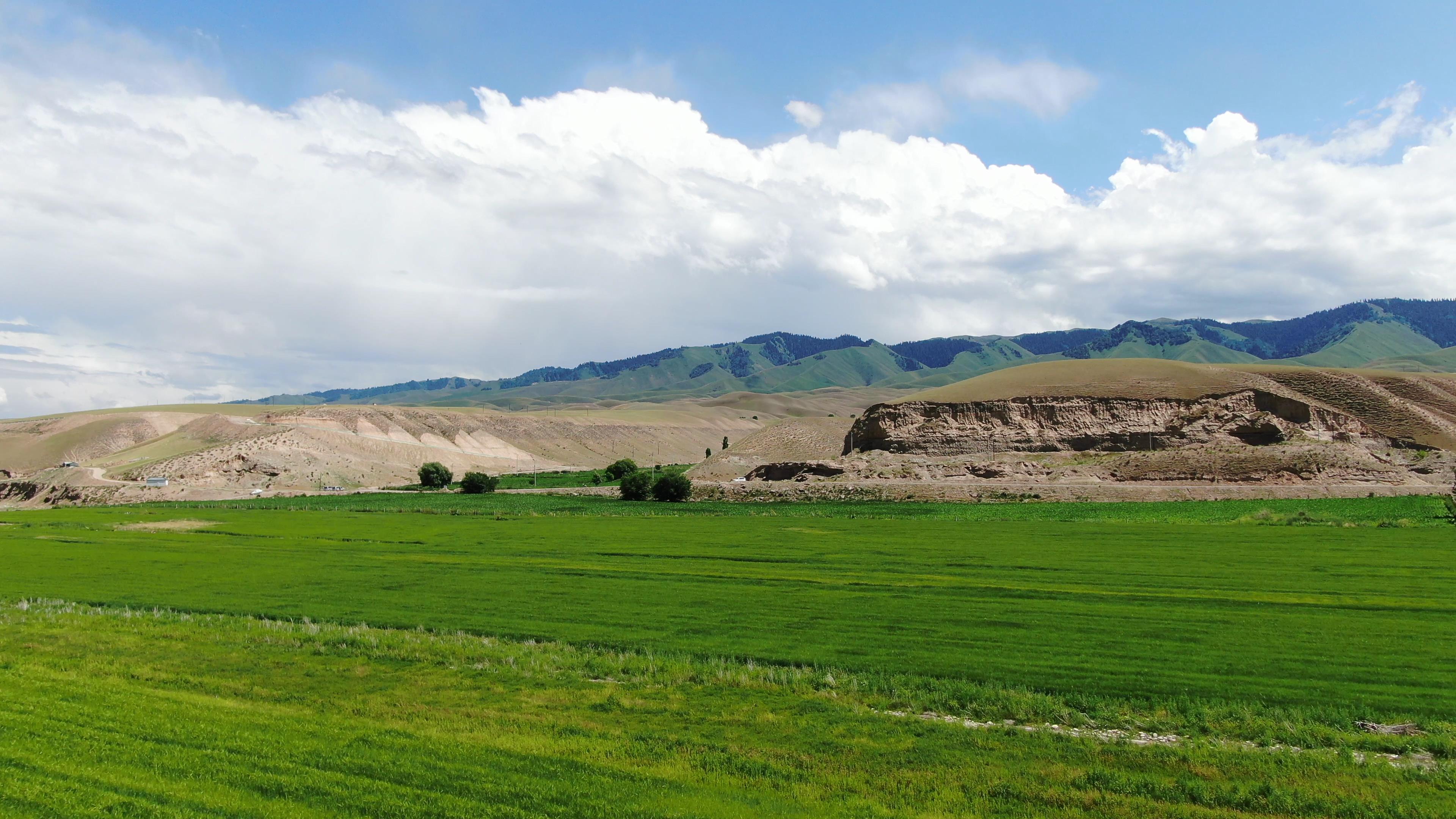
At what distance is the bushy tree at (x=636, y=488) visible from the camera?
86938 millimetres

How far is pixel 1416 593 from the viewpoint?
25469 mm

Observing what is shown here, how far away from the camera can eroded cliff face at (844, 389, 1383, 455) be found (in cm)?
9369

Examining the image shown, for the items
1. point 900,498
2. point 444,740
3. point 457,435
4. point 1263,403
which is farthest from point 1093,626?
point 457,435

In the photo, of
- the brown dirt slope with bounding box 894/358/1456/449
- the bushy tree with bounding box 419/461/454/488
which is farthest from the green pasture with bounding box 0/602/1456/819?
the brown dirt slope with bounding box 894/358/1456/449

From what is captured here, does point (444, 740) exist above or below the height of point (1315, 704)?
above

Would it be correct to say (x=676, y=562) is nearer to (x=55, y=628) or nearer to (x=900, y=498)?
(x=55, y=628)

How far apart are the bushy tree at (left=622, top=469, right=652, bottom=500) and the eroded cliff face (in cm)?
3377

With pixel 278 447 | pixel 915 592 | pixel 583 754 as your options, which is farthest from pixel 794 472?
pixel 583 754

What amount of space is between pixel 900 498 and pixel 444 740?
6873 centimetres

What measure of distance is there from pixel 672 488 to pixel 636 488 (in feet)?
12.7

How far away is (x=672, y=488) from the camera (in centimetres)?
8606

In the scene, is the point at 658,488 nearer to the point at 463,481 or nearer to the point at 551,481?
the point at 463,481

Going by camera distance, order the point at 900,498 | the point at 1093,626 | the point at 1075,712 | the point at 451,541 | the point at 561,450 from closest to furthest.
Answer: the point at 1075,712 → the point at 1093,626 → the point at 451,541 → the point at 900,498 → the point at 561,450

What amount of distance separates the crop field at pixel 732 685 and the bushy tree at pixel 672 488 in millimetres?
48742
